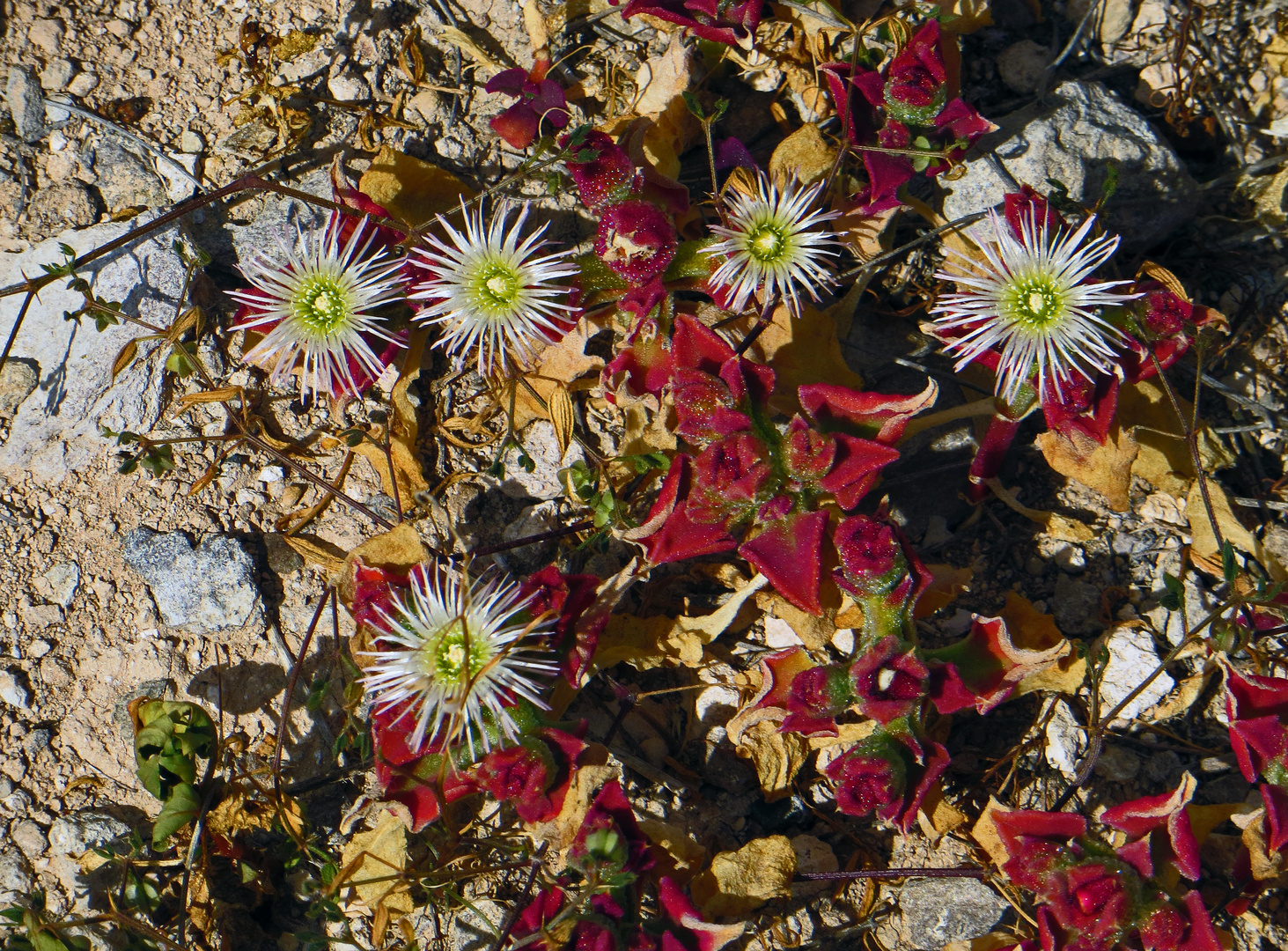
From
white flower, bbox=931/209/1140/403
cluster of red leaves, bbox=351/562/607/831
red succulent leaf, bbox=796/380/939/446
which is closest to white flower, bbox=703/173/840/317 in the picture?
red succulent leaf, bbox=796/380/939/446

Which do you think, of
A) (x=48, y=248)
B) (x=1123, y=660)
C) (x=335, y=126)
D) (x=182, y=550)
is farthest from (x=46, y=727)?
(x=1123, y=660)

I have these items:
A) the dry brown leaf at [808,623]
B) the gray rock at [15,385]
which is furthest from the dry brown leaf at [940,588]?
the gray rock at [15,385]

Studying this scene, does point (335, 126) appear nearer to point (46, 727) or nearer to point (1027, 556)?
point (46, 727)

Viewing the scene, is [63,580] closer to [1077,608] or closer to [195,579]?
[195,579]

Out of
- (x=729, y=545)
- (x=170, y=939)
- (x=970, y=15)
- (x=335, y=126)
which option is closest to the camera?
(x=729, y=545)

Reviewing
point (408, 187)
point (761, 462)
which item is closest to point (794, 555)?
point (761, 462)

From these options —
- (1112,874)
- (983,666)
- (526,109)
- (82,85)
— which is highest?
(82,85)
